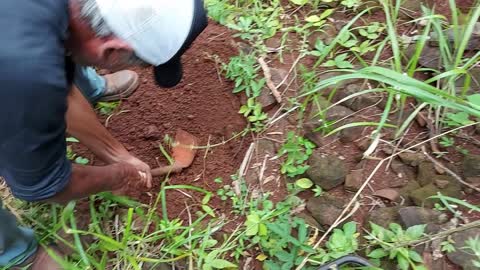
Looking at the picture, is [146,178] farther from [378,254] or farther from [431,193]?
[431,193]

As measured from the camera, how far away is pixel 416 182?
1.77 metres

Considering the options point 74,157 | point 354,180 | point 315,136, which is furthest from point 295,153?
point 74,157

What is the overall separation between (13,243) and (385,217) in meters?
1.13

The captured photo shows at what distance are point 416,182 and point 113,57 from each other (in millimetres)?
1021

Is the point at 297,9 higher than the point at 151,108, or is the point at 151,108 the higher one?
the point at 297,9

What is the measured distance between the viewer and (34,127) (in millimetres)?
1168

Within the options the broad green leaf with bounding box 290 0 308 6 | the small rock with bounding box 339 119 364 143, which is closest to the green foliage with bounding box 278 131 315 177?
the small rock with bounding box 339 119 364 143

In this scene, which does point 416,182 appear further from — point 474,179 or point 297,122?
point 297,122

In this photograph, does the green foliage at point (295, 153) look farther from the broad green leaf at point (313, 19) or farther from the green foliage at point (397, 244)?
the broad green leaf at point (313, 19)

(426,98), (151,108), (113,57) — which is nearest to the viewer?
(113,57)

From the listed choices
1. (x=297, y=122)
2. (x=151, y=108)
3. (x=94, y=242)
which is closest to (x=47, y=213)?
Result: (x=94, y=242)

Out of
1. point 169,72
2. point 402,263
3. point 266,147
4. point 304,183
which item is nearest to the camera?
point 169,72

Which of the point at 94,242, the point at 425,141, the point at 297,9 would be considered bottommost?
the point at 94,242

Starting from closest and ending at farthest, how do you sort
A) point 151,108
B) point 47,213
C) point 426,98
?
1. point 426,98
2. point 47,213
3. point 151,108
